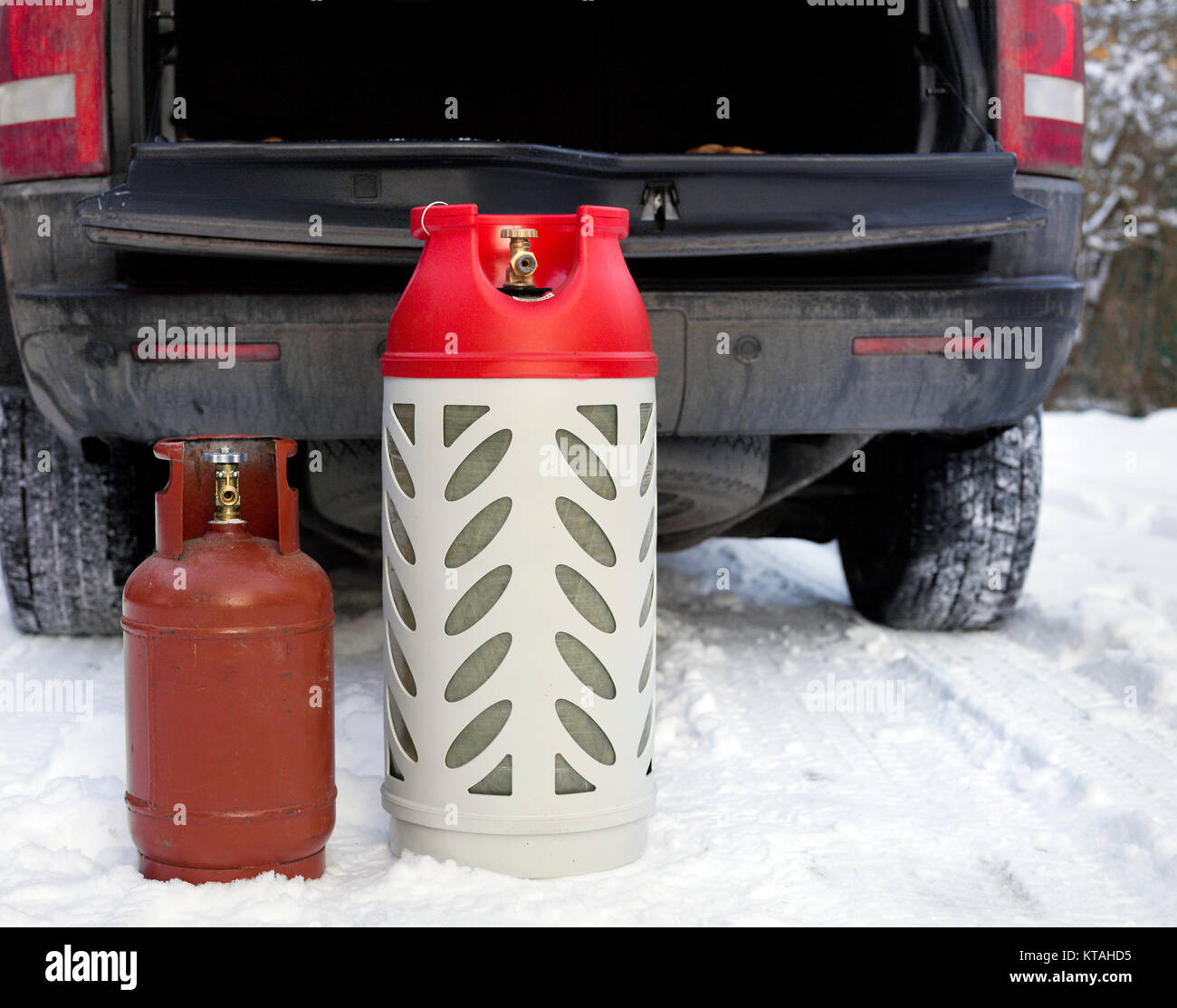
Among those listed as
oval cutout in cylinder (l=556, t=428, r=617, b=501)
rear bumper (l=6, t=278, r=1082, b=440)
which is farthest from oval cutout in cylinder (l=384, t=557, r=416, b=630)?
rear bumper (l=6, t=278, r=1082, b=440)

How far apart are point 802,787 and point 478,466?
3.27 feet

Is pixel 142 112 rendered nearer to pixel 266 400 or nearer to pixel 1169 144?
pixel 266 400

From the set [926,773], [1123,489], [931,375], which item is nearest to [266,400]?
[931,375]

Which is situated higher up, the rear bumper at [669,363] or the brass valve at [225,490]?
the rear bumper at [669,363]

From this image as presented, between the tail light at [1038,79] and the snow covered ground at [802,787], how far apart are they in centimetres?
122

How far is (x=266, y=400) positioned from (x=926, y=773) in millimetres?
1496

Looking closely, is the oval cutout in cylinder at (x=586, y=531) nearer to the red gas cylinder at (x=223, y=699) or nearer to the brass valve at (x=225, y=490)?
the red gas cylinder at (x=223, y=699)

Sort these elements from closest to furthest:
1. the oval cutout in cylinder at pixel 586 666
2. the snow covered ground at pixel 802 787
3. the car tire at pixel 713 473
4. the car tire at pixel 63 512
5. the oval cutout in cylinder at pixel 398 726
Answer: the snow covered ground at pixel 802 787 < the oval cutout in cylinder at pixel 586 666 < the oval cutout in cylinder at pixel 398 726 < the car tire at pixel 713 473 < the car tire at pixel 63 512

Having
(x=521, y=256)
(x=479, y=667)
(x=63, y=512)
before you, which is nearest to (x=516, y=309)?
(x=521, y=256)

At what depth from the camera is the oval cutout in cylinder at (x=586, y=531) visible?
208 cm

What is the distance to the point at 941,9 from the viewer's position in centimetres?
286

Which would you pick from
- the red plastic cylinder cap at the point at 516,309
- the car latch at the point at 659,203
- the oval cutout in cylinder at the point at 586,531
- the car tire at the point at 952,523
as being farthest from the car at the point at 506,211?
the oval cutout in cylinder at the point at 586,531

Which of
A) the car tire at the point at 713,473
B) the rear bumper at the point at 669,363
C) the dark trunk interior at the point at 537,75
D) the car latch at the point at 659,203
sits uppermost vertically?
the dark trunk interior at the point at 537,75

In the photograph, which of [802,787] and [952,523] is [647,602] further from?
[952,523]
